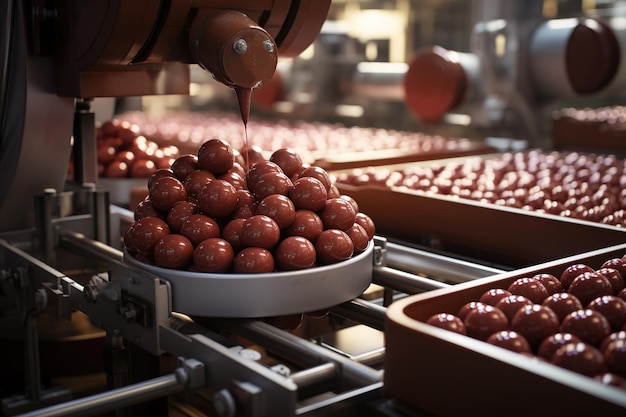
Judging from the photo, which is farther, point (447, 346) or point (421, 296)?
point (421, 296)

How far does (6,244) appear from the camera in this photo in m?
1.98

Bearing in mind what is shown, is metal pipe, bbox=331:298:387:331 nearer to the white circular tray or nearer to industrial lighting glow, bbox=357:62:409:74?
the white circular tray

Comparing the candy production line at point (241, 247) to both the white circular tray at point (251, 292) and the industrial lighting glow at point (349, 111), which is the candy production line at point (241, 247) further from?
the industrial lighting glow at point (349, 111)

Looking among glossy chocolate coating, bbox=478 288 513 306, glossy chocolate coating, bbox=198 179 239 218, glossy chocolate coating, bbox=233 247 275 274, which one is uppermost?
glossy chocolate coating, bbox=198 179 239 218

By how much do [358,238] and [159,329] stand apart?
434 millimetres

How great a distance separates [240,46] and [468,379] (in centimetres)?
89

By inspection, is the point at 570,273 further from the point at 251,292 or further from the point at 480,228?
the point at 480,228

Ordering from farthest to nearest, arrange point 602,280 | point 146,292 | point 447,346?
point 146,292
point 602,280
point 447,346

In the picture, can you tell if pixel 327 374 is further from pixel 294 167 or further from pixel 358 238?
pixel 294 167

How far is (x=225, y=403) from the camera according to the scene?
1.11m

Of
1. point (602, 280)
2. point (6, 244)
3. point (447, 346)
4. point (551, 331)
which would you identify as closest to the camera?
point (447, 346)

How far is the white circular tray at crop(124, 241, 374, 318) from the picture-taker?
137 centimetres

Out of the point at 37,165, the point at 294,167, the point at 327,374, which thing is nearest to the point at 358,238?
the point at 294,167

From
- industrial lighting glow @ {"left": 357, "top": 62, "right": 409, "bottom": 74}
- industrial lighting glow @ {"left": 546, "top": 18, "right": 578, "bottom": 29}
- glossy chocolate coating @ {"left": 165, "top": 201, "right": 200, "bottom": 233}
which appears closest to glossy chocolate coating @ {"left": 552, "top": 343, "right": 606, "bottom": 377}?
glossy chocolate coating @ {"left": 165, "top": 201, "right": 200, "bottom": 233}
